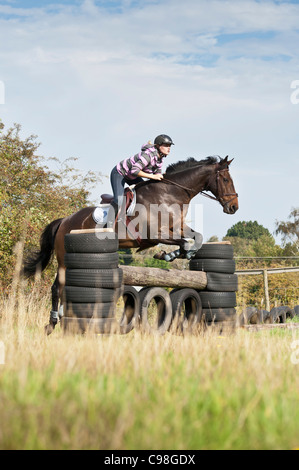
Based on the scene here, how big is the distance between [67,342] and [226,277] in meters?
3.80

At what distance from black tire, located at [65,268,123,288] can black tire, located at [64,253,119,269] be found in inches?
2.5

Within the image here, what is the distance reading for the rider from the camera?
7.83 meters

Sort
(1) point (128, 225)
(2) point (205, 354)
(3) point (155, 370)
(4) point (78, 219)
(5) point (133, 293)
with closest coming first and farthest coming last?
(3) point (155, 370) < (2) point (205, 354) < (5) point (133, 293) < (1) point (128, 225) < (4) point (78, 219)

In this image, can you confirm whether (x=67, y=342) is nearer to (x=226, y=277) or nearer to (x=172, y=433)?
(x=172, y=433)

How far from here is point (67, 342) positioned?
5.29 metres

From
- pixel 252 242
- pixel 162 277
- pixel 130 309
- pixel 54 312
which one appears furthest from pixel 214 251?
pixel 252 242

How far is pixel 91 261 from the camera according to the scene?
6852 millimetres

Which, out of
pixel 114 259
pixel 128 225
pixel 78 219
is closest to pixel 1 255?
pixel 78 219

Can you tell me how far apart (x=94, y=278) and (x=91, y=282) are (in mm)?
65

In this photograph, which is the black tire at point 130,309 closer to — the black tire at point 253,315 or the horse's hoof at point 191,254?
the horse's hoof at point 191,254

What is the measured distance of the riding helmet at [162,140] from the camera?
7.89 metres

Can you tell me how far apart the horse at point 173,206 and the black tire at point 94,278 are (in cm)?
129

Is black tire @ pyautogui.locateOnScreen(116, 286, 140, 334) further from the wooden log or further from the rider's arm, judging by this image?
the rider's arm

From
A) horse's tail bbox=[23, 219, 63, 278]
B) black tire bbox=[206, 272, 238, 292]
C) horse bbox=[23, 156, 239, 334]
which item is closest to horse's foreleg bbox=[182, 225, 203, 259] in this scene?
horse bbox=[23, 156, 239, 334]
